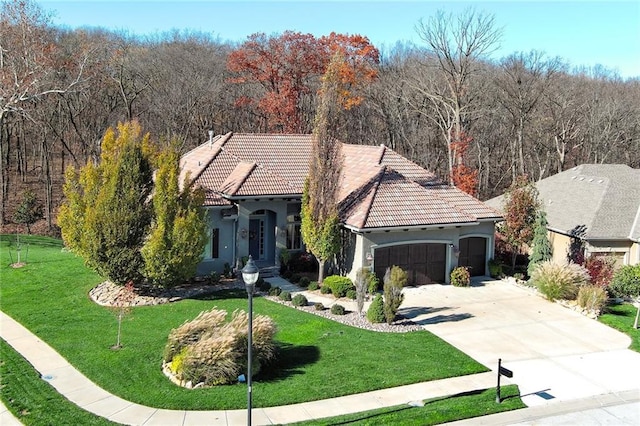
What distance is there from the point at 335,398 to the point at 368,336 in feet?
13.7

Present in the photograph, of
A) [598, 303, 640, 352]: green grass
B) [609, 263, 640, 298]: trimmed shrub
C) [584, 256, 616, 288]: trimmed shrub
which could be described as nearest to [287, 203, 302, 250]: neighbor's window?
[584, 256, 616, 288]: trimmed shrub

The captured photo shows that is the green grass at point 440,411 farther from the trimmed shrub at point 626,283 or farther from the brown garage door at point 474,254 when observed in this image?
the brown garage door at point 474,254

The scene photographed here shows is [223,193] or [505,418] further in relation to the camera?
[223,193]

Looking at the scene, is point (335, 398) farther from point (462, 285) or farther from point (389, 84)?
point (389, 84)

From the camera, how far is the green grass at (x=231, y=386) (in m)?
13.9

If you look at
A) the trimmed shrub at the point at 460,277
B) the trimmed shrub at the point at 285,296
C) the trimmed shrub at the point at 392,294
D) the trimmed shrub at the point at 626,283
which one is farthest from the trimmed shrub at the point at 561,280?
the trimmed shrub at the point at 285,296

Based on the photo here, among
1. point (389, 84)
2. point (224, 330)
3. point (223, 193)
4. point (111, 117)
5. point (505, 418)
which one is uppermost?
point (389, 84)

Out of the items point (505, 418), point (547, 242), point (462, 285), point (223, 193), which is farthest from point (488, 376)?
point (223, 193)

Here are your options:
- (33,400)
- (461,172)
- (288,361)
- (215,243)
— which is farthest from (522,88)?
(33,400)

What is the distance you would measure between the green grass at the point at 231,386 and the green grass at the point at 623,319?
6.18 m

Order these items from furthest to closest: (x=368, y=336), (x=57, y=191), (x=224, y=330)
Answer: (x=57, y=191), (x=368, y=336), (x=224, y=330)

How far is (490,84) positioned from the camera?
48.6 m

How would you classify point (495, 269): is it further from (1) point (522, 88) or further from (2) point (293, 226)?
(1) point (522, 88)

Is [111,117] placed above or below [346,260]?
above
